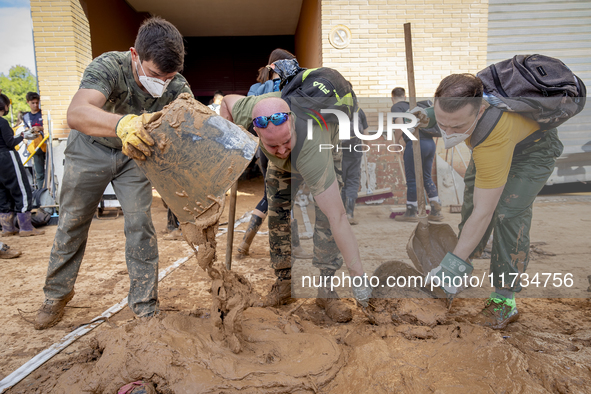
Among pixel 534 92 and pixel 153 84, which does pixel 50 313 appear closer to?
pixel 153 84

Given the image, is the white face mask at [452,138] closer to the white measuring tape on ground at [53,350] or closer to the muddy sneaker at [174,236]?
the white measuring tape on ground at [53,350]

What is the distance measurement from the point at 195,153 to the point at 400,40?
5.67 metres

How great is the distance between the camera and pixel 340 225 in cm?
224

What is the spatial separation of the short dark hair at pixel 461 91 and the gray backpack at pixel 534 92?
10 centimetres

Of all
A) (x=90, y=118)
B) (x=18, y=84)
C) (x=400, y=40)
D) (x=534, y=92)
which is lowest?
(x=90, y=118)

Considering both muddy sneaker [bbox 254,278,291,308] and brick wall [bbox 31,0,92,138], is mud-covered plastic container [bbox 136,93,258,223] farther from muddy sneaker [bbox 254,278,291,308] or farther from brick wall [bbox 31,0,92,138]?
brick wall [bbox 31,0,92,138]

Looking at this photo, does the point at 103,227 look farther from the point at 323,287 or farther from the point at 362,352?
the point at 362,352

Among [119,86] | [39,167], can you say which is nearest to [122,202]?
[119,86]

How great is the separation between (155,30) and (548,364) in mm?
2664

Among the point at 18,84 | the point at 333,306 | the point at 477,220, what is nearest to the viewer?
the point at 477,220

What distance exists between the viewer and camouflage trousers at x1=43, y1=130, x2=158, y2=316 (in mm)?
2289

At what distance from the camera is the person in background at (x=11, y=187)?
15.3ft

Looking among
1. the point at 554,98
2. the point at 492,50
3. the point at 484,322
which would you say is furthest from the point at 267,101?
the point at 492,50

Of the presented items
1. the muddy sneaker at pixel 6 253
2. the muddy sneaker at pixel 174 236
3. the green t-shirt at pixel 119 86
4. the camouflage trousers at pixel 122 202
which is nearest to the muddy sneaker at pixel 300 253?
the camouflage trousers at pixel 122 202
